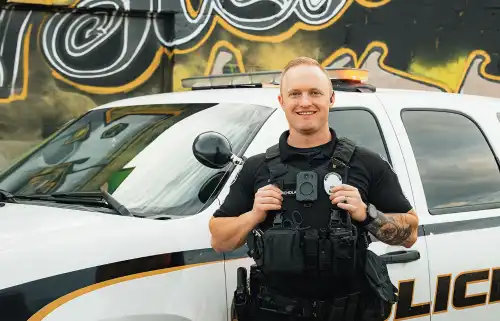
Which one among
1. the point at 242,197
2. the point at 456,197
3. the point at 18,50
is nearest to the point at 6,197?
the point at 242,197

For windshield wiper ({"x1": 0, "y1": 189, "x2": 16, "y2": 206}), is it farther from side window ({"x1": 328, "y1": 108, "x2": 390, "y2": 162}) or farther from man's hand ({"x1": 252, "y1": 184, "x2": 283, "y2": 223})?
side window ({"x1": 328, "y1": 108, "x2": 390, "y2": 162})

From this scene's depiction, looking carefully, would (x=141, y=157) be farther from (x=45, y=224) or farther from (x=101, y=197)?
(x=45, y=224)

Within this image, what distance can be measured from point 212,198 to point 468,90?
Answer: 769cm

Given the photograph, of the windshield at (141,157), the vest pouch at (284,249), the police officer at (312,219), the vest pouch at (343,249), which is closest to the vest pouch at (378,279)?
the police officer at (312,219)

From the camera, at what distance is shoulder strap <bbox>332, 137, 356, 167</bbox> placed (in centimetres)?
233

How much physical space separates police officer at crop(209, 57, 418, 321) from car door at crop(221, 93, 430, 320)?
368 mm

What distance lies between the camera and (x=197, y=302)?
102 inches

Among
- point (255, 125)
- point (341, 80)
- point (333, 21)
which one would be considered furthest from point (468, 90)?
point (255, 125)

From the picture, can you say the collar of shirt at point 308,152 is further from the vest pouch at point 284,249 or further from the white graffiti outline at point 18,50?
the white graffiti outline at point 18,50

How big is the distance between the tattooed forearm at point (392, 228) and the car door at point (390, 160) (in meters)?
0.61

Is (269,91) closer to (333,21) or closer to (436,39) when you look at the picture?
(333,21)

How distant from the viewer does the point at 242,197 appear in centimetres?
246

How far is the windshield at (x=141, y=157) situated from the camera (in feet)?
9.44

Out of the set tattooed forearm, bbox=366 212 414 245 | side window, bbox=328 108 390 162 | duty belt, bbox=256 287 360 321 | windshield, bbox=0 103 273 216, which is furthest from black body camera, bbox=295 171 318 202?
side window, bbox=328 108 390 162
